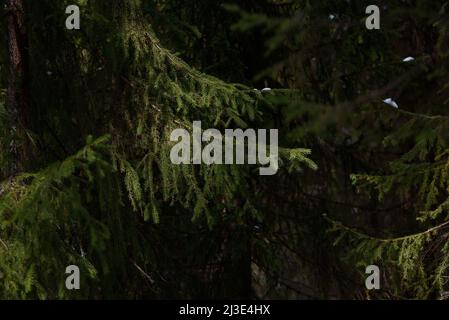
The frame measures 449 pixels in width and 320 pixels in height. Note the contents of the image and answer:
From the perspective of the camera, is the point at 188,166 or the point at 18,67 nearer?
the point at 188,166

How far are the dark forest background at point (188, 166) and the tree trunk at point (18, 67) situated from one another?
1 centimetres

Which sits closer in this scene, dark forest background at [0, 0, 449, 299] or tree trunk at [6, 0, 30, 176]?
dark forest background at [0, 0, 449, 299]

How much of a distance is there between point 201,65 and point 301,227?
2.08m

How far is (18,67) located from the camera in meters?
5.14

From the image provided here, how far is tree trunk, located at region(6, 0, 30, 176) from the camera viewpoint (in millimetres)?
5070

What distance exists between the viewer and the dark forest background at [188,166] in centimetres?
442

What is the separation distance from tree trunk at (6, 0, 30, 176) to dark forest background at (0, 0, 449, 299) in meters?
0.01

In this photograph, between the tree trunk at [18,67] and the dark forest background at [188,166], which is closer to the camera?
the dark forest background at [188,166]

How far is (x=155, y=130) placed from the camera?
5148mm

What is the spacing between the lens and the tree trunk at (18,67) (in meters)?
5.07

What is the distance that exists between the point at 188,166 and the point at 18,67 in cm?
147

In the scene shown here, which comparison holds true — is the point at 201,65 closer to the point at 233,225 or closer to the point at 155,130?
the point at 233,225
